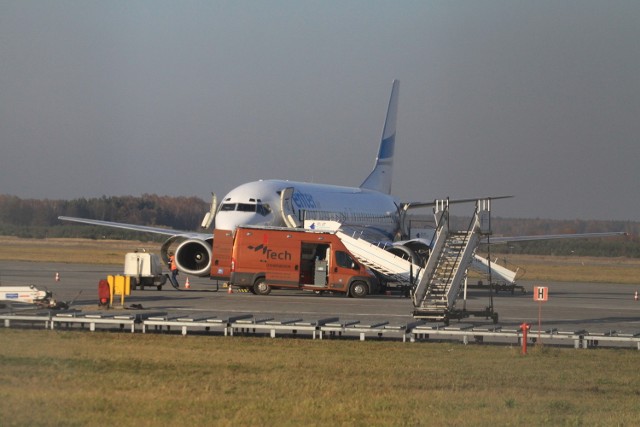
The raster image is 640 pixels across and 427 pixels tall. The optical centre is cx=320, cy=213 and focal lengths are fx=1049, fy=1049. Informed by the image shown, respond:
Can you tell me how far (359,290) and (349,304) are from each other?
180 inches

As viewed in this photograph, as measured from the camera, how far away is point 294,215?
47.3 meters

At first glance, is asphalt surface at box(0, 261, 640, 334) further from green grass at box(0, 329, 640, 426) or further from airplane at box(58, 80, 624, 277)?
green grass at box(0, 329, 640, 426)

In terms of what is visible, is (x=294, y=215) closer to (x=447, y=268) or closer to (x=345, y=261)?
(x=345, y=261)

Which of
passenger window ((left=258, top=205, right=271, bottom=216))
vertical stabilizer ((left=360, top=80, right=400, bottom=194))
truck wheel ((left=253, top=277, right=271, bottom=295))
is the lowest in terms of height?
truck wheel ((left=253, top=277, right=271, bottom=295))

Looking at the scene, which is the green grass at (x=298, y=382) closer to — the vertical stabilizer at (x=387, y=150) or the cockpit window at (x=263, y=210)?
the cockpit window at (x=263, y=210)

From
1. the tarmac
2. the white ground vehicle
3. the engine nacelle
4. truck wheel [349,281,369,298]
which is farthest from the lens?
the engine nacelle

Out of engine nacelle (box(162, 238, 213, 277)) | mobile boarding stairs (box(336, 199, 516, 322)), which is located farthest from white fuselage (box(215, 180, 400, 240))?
mobile boarding stairs (box(336, 199, 516, 322))

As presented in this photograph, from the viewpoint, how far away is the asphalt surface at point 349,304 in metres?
30.9

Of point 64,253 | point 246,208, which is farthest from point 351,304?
point 64,253

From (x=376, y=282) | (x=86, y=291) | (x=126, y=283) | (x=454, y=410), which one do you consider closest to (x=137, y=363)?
(x=454, y=410)

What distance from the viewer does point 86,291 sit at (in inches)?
1527

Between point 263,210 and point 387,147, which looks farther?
point 387,147

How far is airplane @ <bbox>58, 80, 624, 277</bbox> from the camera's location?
Answer: 45.0 m

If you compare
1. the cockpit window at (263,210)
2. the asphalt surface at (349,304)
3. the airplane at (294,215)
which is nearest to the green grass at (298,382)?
the asphalt surface at (349,304)
